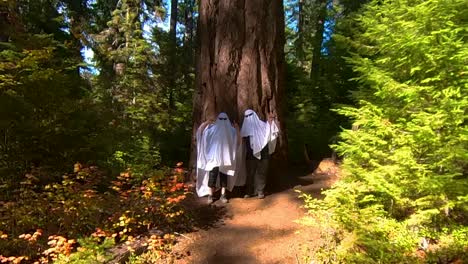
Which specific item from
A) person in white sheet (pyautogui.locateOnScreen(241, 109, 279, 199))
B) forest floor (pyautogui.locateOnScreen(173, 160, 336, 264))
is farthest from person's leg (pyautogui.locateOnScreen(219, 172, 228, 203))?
person in white sheet (pyautogui.locateOnScreen(241, 109, 279, 199))

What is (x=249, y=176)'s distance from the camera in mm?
7348

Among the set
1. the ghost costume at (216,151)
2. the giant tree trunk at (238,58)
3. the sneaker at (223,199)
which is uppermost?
the giant tree trunk at (238,58)

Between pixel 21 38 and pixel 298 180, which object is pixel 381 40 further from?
pixel 21 38

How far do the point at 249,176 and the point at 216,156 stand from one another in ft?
3.19

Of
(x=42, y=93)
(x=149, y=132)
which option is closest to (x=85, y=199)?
(x=42, y=93)

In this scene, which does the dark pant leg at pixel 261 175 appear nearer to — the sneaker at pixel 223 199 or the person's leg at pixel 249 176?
the person's leg at pixel 249 176

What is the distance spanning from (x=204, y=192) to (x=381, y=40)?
3.97 meters

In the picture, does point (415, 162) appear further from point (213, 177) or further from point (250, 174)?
point (213, 177)

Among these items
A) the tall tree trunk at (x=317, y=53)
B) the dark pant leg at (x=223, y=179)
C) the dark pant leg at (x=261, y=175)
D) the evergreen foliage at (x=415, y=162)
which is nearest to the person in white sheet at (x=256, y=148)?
the dark pant leg at (x=261, y=175)

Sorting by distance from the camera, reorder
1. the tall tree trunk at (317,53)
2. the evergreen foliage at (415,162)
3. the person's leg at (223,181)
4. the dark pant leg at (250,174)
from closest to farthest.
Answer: the evergreen foliage at (415,162)
the person's leg at (223,181)
the dark pant leg at (250,174)
the tall tree trunk at (317,53)

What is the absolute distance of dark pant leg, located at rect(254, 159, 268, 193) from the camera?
717cm

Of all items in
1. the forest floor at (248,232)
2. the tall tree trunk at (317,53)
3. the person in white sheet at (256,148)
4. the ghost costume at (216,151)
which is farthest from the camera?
the tall tree trunk at (317,53)

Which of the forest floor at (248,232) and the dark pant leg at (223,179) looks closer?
the forest floor at (248,232)

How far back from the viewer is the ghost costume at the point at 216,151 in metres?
6.75
